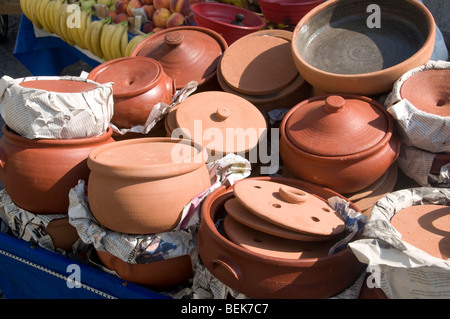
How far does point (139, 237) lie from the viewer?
1863mm

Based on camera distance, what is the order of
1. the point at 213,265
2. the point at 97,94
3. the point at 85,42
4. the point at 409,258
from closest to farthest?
the point at 409,258 → the point at 213,265 → the point at 97,94 → the point at 85,42

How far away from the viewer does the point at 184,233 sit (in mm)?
1903

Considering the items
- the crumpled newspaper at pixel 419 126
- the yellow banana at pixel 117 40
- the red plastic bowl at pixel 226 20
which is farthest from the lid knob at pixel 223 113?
the yellow banana at pixel 117 40

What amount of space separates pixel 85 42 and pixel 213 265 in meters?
3.32

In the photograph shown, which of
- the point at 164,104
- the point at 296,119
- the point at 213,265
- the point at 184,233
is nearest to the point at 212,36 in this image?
the point at 164,104

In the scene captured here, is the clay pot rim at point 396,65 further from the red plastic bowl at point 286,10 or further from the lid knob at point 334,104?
the red plastic bowl at point 286,10

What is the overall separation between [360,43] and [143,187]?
4.65 feet

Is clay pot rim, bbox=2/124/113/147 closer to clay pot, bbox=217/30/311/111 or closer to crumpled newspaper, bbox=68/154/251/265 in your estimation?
crumpled newspaper, bbox=68/154/251/265

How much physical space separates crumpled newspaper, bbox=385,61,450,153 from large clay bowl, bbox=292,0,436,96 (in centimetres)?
19

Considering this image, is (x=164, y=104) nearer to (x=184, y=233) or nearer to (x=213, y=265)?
(x=184, y=233)

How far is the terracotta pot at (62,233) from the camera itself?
2125 mm

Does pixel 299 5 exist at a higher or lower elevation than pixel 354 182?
higher

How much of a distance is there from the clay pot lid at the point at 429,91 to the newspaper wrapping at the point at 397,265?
64 cm

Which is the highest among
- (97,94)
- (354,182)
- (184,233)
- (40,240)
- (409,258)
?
(97,94)
